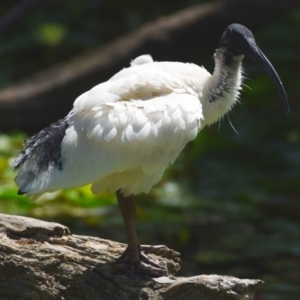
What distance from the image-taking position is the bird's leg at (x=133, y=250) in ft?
17.5

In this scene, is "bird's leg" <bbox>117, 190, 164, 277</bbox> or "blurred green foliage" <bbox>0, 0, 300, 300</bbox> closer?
"bird's leg" <bbox>117, 190, 164, 277</bbox>

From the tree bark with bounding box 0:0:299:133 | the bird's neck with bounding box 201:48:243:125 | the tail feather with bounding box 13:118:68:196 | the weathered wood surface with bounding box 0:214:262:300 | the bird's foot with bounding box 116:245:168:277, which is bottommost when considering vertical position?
the weathered wood surface with bounding box 0:214:262:300

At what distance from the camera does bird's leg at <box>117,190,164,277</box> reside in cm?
534

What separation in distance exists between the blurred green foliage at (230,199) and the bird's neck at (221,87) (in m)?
1.51

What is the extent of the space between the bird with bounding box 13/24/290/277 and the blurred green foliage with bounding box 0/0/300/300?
2048 millimetres

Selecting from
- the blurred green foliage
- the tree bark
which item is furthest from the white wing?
the tree bark

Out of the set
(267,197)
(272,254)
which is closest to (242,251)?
(272,254)

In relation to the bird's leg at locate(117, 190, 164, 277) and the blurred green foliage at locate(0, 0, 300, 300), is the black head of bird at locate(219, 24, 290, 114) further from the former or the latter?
the blurred green foliage at locate(0, 0, 300, 300)

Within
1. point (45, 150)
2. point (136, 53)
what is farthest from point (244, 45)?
point (136, 53)

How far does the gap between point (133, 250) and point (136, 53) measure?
4944 millimetres

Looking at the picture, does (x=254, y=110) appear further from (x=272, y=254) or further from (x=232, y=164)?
(x=272, y=254)

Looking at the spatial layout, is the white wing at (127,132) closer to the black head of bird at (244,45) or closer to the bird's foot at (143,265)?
the bird's foot at (143,265)

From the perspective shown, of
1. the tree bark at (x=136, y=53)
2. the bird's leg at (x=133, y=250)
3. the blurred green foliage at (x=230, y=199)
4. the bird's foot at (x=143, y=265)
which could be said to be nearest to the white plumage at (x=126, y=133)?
the bird's leg at (x=133, y=250)

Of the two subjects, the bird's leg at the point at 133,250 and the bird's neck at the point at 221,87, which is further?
the bird's neck at the point at 221,87
